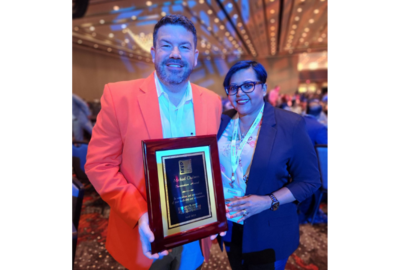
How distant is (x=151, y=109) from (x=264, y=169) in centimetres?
65

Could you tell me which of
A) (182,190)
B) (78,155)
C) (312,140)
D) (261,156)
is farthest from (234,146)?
(78,155)

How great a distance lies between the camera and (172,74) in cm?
90

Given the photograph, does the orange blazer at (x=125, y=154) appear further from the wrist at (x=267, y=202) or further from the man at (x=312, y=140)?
the man at (x=312, y=140)

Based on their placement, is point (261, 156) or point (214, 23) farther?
point (214, 23)

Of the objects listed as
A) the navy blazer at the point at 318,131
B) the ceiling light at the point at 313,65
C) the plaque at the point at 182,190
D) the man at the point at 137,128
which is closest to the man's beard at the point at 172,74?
the man at the point at 137,128

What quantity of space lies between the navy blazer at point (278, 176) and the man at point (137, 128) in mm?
354

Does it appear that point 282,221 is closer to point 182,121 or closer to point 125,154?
point 182,121

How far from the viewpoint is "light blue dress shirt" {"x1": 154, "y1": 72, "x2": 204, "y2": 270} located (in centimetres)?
97

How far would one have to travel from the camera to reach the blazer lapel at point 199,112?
1.01 meters

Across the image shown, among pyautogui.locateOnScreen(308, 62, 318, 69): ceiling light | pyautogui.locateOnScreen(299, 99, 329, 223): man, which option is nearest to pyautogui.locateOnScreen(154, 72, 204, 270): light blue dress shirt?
pyautogui.locateOnScreen(299, 99, 329, 223): man
